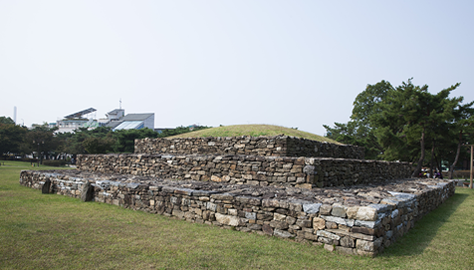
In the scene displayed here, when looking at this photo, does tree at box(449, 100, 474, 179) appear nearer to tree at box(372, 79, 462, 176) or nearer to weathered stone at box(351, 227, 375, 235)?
tree at box(372, 79, 462, 176)

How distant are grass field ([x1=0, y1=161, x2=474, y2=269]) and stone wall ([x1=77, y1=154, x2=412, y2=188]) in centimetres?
254

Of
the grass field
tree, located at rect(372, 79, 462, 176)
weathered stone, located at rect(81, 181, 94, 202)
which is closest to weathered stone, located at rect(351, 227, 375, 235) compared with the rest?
the grass field

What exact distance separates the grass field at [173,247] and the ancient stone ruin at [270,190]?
285 mm

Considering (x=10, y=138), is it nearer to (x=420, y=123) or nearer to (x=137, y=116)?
(x=137, y=116)

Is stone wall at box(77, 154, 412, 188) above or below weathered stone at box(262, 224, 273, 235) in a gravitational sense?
above

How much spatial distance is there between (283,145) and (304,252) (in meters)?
5.69

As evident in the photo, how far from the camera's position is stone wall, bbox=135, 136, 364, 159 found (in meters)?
9.84

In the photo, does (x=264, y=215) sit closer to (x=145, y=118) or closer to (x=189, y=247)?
(x=189, y=247)

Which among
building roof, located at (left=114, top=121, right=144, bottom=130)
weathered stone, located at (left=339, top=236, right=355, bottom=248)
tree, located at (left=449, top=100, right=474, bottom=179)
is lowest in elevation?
weathered stone, located at (left=339, top=236, right=355, bottom=248)

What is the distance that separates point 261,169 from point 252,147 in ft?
7.85

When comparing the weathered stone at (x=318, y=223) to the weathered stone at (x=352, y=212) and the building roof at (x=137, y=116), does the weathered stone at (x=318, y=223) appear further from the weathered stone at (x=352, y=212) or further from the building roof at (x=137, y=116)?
the building roof at (x=137, y=116)

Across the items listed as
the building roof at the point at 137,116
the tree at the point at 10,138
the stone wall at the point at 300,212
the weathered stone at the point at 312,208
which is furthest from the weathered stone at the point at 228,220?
the building roof at the point at 137,116

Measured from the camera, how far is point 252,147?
34.1 ft

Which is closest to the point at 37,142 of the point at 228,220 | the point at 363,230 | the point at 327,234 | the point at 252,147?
the point at 252,147
